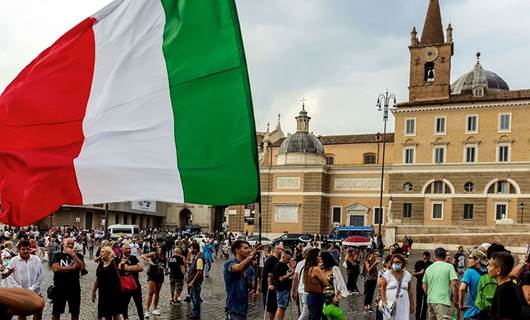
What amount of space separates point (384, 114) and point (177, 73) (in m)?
38.9

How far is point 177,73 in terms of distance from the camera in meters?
5.88

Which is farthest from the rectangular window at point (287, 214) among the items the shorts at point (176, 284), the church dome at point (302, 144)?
the shorts at point (176, 284)

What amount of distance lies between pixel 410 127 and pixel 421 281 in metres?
45.7

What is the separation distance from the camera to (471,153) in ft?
177

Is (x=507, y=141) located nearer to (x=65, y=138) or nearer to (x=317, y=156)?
(x=317, y=156)

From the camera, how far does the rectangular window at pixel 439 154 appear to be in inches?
2169

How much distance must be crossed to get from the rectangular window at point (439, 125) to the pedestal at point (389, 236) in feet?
32.7

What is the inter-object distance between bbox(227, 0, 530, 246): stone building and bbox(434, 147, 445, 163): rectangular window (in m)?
0.10

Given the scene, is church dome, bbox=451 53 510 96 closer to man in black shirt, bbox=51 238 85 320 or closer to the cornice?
the cornice

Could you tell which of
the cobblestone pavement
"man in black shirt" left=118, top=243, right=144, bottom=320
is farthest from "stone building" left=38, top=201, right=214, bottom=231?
"man in black shirt" left=118, top=243, right=144, bottom=320

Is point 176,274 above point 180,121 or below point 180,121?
below

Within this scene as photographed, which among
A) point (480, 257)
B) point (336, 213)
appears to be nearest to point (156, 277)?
point (480, 257)

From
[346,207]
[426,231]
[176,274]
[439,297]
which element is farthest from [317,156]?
[439,297]

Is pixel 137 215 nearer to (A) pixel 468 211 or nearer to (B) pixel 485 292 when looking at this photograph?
(A) pixel 468 211
